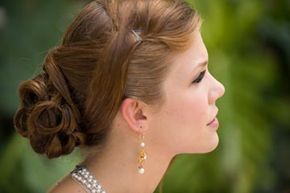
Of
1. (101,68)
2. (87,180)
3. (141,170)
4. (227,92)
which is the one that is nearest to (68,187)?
(87,180)

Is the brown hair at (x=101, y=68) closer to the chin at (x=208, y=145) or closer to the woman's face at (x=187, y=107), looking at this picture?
the woman's face at (x=187, y=107)

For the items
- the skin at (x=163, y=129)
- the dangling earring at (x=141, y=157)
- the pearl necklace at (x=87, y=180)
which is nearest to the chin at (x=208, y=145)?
the skin at (x=163, y=129)

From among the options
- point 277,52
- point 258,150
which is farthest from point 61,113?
point 277,52

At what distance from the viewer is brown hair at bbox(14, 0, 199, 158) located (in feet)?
5.63

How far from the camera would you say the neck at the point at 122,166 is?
Answer: 1807mm

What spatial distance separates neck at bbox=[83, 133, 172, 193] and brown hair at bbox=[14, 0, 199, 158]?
5cm

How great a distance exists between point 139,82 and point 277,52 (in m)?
2.52

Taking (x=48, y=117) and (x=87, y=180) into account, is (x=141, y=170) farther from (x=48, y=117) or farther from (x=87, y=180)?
(x=48, y=117)

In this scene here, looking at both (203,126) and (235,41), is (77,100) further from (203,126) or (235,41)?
(235,41)

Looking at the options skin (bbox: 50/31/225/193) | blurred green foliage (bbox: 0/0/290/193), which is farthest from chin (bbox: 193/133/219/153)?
blurred green foliage (bbox: 0/0/290/193)

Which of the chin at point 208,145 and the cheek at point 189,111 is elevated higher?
the cheek at point 189,111

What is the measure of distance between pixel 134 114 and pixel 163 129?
0.27ft

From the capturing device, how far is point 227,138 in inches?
138

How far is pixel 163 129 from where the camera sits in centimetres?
180
